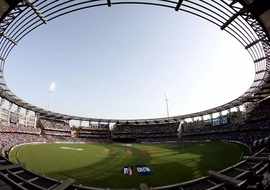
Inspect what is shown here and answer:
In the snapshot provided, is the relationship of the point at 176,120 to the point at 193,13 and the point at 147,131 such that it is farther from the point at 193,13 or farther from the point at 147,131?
the point at 193,13

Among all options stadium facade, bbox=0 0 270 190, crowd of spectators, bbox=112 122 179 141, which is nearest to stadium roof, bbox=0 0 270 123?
stadium facade, bbox=0 0 270 190

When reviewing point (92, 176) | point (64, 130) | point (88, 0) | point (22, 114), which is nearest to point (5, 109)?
point (22, 114)

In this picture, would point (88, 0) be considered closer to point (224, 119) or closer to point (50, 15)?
point (50, 15)

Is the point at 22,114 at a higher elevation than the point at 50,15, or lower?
lower

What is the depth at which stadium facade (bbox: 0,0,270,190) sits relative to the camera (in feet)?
48.0

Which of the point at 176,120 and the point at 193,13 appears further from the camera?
the point at 176,120

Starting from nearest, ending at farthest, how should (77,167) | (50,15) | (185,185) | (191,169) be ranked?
(185,185)
(50,15)
(191,169)
(77,167)

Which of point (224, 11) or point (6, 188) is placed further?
point (224, 11)

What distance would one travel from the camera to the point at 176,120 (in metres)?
95.4

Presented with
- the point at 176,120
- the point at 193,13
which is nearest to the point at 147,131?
the point at 176,120

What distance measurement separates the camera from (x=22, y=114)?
7175 cm

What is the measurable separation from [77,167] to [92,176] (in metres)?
5.82

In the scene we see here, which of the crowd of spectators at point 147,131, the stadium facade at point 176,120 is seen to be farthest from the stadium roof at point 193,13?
the crowd of spectators at point 147,131

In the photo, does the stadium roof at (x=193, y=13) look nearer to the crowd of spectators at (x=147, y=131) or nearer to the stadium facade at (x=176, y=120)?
the stadium facade at (x=176, y=120)
